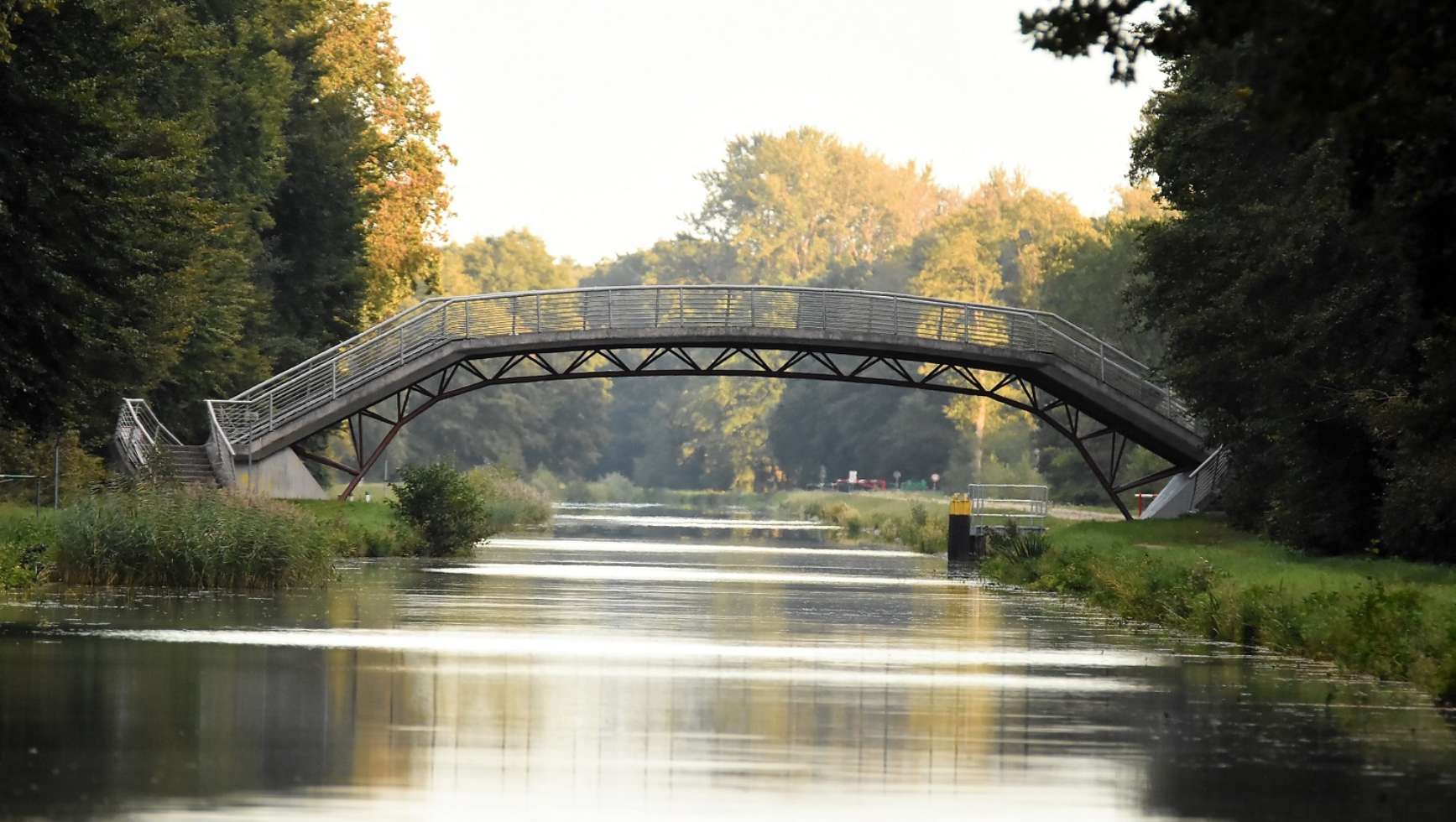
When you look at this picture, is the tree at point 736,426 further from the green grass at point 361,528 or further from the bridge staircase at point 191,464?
the bridge staircase at point 191,464

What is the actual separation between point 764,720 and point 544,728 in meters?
2.12

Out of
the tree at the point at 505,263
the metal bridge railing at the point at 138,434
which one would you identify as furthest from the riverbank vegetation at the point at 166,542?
the tree at the point at 505,263

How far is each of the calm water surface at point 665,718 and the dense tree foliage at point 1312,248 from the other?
14.4 feet

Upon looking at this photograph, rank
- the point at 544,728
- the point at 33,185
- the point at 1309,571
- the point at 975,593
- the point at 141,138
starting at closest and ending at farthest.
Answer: the point at 544,728
the point at 33,185
the point at 1309,571
the point at 141,138
the point at 975,593

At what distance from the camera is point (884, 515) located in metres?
95.5

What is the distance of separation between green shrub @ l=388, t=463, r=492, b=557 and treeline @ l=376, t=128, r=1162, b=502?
2143 inches

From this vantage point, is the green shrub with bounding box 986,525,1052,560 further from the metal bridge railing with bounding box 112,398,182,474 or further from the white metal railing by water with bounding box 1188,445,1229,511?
the metal bridge railing with bounding box 112,398,182,474

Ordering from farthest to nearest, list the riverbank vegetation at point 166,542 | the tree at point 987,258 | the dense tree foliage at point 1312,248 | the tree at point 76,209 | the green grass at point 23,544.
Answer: the tree at point 987,258, the riverbank vegetation at point 166,542, the green grass at point 23,544, the tree at point 76,209, the dense tree foliage at point 1312,248

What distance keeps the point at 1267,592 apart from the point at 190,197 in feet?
64.1

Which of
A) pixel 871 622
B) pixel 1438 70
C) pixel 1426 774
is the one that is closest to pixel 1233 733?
pixel 1426 774

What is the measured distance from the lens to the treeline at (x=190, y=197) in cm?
3581

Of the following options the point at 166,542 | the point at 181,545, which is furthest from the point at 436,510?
the point at 166,542

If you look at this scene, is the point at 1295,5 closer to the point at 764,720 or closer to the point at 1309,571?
the point at 764,720

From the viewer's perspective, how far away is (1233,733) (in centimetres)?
2067
